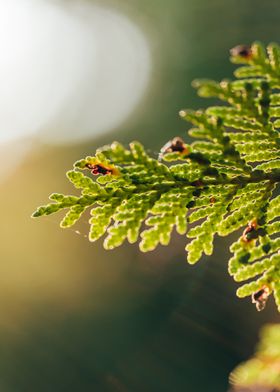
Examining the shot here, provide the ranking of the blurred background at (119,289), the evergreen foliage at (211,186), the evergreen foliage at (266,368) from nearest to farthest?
the evergreen foliage at (266,368)
the evergreen foliage at (211,186)
the blurred background at (119,289)

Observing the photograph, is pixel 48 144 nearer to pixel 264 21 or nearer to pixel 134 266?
pixel 134 266

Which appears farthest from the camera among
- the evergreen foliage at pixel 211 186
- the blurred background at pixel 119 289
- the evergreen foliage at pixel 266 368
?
the blurred background at pixel 119 289

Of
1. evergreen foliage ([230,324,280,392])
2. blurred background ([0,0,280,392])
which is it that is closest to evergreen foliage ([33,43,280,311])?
evergreen foliage ([230,324,280,392])

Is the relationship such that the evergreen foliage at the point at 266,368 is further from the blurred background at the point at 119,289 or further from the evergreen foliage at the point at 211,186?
the blurred background at the point at 119,289

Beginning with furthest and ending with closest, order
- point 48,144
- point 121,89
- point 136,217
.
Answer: point 121,89, point 48,144, point 136,217

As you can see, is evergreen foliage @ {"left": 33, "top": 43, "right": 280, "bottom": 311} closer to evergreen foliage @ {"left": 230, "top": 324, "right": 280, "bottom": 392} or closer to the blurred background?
evergreen foliage @ {"left": 230, "top": 324, "right": 280, "bottom": 392}

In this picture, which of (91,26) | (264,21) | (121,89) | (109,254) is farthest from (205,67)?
(91,26)

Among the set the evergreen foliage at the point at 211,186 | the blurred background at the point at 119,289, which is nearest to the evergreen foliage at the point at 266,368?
the evergreen foliage at the point at 211,186

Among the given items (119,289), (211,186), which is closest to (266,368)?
(211,186)
